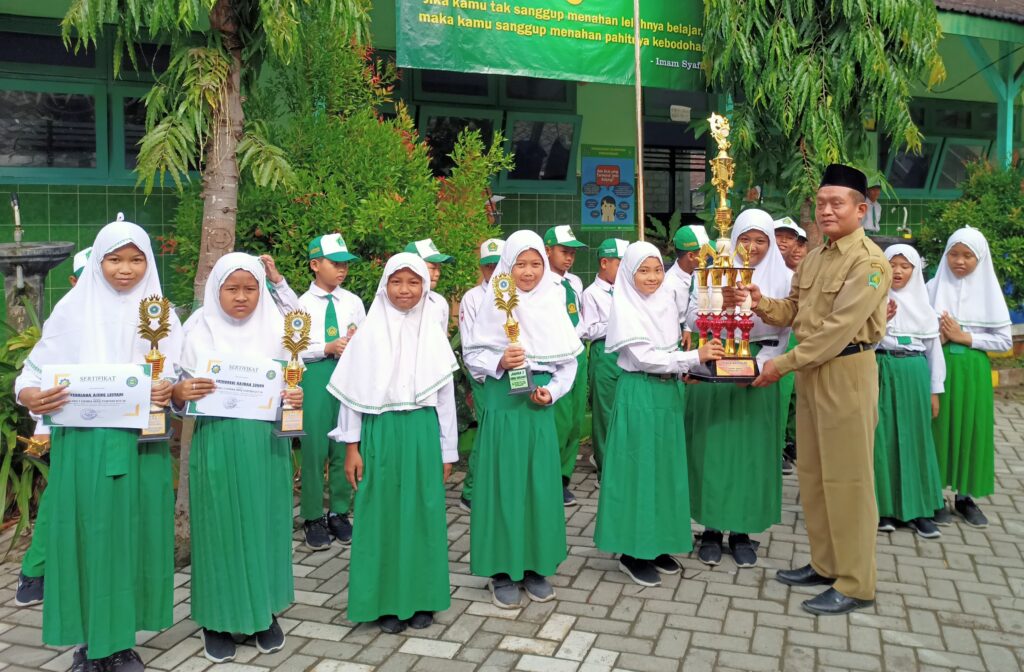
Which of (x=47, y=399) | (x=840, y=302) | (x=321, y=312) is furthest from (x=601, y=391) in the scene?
(x=47, y=399)

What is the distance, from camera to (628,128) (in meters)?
11.5

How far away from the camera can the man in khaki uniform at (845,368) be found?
4.52 m

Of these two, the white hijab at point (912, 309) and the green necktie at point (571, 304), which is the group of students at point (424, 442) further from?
the green necktie at point (571, 304)

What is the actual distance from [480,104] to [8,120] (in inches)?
191

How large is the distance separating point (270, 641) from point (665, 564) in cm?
223

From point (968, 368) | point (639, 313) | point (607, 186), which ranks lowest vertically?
point (968, 368)

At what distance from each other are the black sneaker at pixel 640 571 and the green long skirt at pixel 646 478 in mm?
162

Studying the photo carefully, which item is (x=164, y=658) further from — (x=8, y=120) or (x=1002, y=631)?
(x=8, y=120)

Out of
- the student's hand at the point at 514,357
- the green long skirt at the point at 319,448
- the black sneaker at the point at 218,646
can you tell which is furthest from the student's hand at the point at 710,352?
the black sneaker at the point at 218,646

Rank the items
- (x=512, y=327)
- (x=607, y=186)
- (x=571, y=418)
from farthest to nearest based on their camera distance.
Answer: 1. (x=607, y=186)
2. (x=571, y=418)
3. (x=512, y=327)

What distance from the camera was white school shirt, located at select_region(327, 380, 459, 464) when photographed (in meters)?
4.28

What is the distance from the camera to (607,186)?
1131cm

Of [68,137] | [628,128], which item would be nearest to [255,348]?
[68,137]

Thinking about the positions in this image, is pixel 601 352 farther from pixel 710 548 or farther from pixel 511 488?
pixel 511 488
